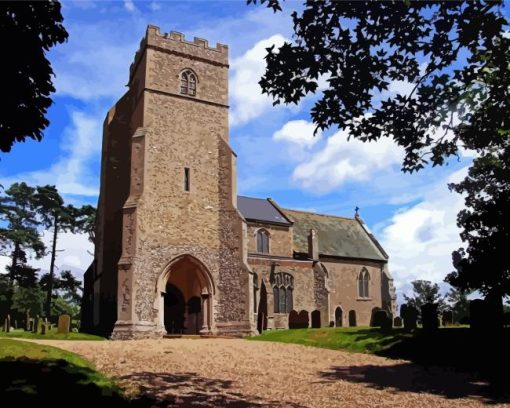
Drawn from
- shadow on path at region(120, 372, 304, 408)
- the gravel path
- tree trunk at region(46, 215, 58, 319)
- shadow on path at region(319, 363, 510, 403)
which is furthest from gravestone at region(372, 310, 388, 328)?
tree trunk at region(46, 215, 58, 319)

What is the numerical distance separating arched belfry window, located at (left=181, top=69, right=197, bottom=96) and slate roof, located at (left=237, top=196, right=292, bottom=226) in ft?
39.7

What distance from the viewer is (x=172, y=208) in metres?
26.7

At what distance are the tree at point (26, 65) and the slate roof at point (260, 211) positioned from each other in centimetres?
2906

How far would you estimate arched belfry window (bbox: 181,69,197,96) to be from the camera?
29219mm

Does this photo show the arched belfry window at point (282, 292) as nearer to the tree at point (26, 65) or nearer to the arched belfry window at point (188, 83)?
the arched belfry window at point (188, 83)

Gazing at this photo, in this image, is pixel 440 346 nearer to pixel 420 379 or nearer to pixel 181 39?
pixel 420 379

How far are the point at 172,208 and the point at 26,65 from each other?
58.5 feet

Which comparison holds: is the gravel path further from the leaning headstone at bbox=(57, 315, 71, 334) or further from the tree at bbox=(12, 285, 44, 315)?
the tree at bbox=(12, 285, 44, 315)

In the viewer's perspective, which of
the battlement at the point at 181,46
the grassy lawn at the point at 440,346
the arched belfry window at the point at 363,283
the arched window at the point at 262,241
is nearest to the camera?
the grassy lawn at the point at 440,346

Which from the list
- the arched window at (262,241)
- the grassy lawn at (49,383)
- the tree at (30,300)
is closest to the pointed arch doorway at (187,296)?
the arched window at (262,241)

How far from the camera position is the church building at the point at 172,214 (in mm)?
25156

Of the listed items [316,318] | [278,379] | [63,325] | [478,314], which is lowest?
[278,379]

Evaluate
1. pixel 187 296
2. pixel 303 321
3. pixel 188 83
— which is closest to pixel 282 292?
pixel 303 321

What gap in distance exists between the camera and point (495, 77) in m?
10.7
